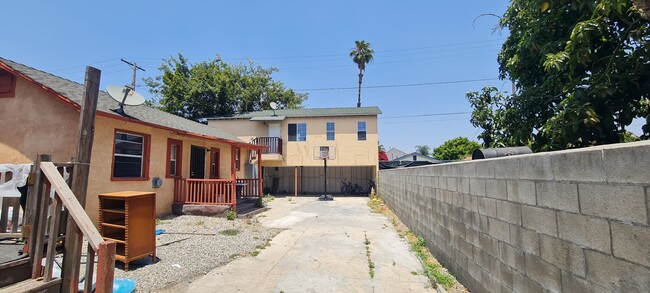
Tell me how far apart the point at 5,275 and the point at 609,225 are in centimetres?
482

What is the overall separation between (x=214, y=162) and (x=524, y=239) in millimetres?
12484

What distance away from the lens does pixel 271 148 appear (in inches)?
806

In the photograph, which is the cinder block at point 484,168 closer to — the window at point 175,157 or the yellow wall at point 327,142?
the window at point 175,157

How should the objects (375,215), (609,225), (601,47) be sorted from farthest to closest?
(375,215) < (601,47) < (609,225)

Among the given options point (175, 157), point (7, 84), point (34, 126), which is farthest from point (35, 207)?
point (175, 157)

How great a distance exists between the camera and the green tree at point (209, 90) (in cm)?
2759

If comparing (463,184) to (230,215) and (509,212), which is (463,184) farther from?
(230,215)

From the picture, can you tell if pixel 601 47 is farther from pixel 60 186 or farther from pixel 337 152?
pixel 337 152

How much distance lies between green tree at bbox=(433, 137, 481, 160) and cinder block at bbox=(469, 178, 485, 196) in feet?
144

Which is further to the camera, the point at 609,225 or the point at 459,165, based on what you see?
the point at 459,165

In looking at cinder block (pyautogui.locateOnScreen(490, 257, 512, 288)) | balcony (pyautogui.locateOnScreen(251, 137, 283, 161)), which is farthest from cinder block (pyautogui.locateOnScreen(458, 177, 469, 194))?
balcony (pyautogui.locateOnScreen(251, 137, 283, 161))

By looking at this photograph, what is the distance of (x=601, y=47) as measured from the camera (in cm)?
600

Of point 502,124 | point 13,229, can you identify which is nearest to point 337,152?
point 502,124

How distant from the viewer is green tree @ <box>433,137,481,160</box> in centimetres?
4550
